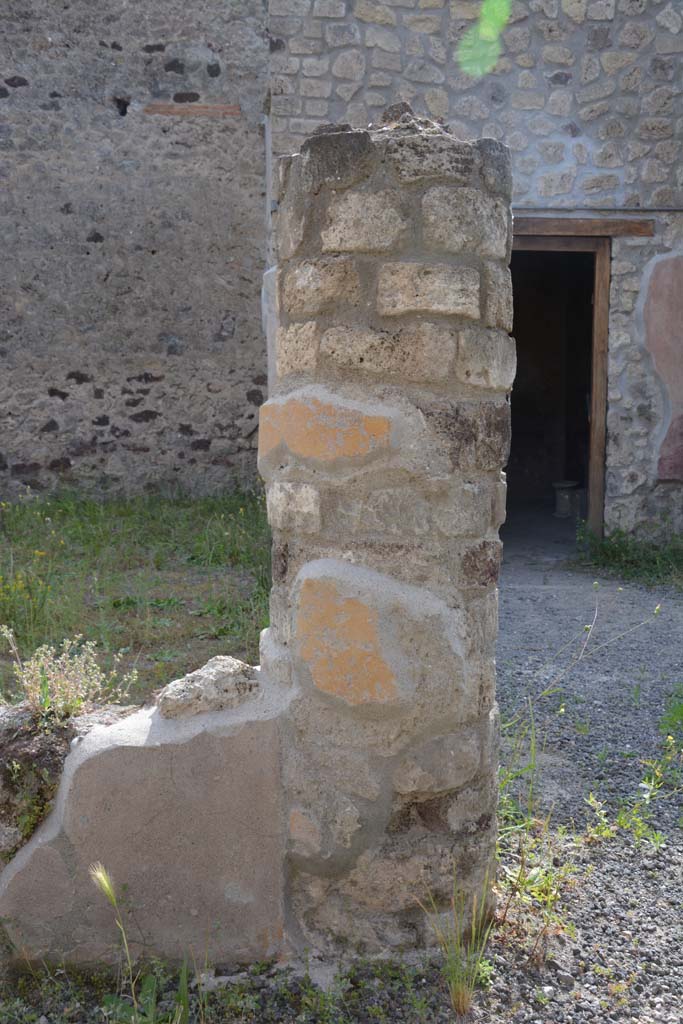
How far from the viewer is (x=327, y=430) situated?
2055 mm

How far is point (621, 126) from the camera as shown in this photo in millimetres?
6145

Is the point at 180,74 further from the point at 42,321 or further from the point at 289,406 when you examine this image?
the point at 289,406

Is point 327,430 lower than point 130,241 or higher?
lower

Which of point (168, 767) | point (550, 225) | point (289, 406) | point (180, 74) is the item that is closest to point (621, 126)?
point (550, 225)

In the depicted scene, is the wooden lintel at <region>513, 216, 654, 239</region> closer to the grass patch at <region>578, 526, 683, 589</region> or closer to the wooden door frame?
A: the wooden door frame

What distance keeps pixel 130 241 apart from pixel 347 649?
275 inches

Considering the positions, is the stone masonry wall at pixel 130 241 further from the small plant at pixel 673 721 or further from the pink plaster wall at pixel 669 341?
the small plant at pixel 673 721

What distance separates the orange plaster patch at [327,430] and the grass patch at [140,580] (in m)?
1.97

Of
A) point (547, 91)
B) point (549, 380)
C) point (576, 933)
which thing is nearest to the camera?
point (576, 933)

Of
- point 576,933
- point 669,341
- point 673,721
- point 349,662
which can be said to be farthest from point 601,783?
point 669,341

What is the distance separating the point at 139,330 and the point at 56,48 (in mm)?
2501

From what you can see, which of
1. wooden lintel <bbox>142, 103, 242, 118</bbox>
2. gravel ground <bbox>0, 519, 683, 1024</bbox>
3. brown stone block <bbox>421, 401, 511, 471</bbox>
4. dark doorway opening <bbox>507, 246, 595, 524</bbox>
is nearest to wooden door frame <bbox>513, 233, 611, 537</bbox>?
gravel ground <bbox>0, 519, 683, 1024</bbox>

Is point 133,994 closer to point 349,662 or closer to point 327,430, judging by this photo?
point 349,662

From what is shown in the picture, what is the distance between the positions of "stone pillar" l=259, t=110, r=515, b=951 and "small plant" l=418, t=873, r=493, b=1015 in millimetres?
47
